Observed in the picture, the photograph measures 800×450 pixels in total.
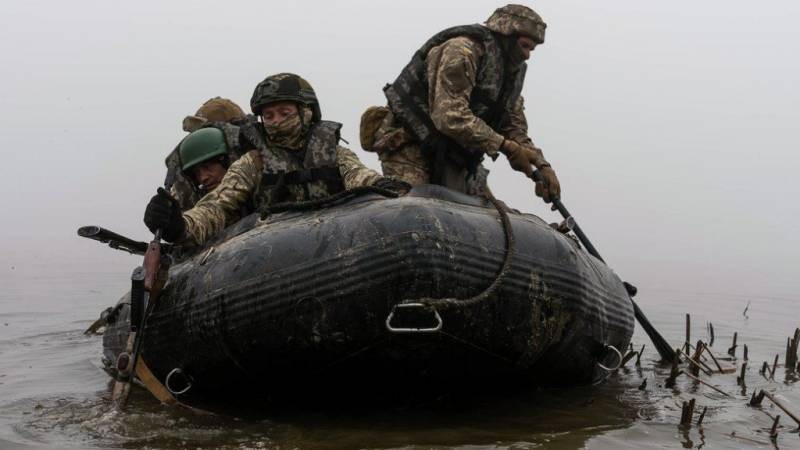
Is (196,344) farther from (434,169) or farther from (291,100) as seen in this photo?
(434,169)

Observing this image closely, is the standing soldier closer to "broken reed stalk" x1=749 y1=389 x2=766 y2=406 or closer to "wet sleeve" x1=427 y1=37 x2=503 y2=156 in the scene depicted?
"wet sleeve" x1=427 y1=37 x2=503 y2=156

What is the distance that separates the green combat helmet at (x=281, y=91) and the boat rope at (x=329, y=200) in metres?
0.91

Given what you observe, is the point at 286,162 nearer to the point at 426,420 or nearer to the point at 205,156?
the point at 205,156

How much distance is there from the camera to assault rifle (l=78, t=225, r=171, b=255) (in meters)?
4.67

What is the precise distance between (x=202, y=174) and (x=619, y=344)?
2.81 m

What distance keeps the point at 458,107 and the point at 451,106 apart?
0.04 metres

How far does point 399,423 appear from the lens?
443 cm

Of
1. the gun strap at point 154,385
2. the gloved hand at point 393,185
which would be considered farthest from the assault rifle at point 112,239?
the gloved hand at point 393,185

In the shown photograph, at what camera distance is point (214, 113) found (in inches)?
306

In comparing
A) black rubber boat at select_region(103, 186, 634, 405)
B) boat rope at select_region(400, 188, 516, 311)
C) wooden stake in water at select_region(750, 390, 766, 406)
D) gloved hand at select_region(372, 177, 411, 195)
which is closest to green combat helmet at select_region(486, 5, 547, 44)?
gloved hand at select_region(372, 177, 411, 195)

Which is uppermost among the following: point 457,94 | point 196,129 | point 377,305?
point 457,94

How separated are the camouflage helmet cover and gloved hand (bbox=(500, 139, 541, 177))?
7.89 feet

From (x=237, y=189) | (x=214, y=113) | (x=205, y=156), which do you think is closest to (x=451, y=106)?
(x=237, y=189)

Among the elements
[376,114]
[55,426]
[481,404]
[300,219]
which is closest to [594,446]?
[481,404]
